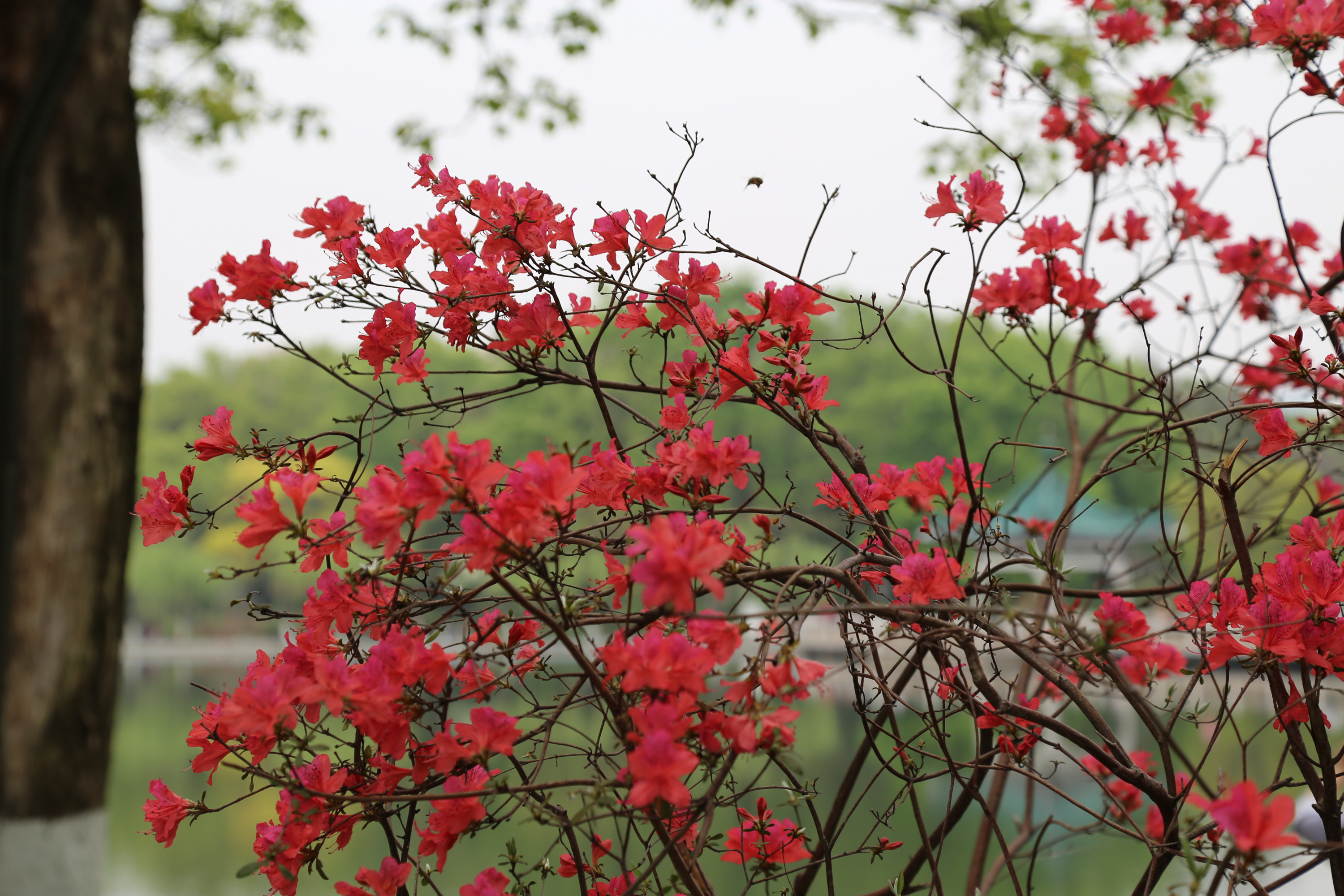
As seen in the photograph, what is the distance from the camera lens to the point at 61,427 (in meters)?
1.09

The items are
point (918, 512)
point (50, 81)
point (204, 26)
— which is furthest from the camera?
point (204, 26)

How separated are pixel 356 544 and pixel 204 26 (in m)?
5.01

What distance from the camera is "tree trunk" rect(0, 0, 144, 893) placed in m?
1.04

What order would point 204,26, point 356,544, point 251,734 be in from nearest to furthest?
1. point 251,734
2. point 204,26
3. point 356,544

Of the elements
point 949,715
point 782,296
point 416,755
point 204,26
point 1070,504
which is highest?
point 204,26

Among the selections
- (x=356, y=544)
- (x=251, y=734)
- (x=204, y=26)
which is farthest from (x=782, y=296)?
(x=356, y=544)

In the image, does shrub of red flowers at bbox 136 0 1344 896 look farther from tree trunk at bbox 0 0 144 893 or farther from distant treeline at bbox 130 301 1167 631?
distant treeline at bbox 130 301 1167 631

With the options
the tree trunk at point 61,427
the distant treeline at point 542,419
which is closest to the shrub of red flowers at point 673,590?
the tree trunk at point 61,427

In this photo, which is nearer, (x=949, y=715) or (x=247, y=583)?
(x=949, y=715)

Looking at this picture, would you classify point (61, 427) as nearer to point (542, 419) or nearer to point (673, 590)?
point (673, 590)

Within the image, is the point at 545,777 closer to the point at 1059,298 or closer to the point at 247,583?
the point at 1059,298

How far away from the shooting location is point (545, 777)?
5.19 metres

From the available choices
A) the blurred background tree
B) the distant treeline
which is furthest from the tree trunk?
the distant treeline

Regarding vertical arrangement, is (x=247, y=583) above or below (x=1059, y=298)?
above
